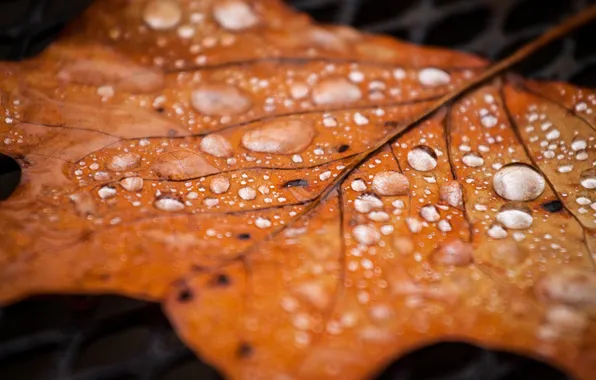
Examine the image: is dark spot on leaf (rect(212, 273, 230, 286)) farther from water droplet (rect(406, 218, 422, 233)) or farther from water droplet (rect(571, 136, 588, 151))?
water droplet (rect(571, 136, 588, 151))

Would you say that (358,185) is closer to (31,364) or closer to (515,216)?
(515,216)

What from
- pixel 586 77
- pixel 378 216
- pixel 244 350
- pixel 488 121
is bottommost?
pixel 244 350

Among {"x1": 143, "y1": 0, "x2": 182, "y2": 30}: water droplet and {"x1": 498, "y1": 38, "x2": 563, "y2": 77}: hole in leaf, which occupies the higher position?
{"x1": 498, "y1": 38, "x2": 563, "y2": 77}: hole in leaf

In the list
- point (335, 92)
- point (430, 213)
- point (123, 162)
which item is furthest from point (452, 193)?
point (123, 162)

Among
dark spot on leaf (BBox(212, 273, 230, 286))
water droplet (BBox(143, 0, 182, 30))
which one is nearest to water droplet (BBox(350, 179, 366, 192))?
dark spot on leaf (BBox(212, 273, 230, 286))

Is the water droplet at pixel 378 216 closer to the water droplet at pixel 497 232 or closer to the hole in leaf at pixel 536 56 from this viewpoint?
the water droplet at pixel 497 232
